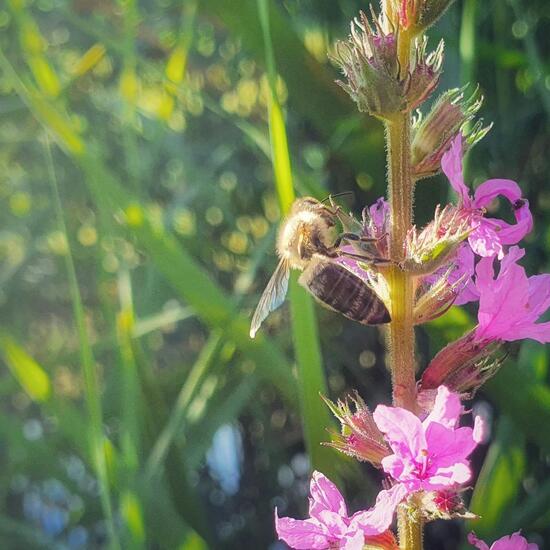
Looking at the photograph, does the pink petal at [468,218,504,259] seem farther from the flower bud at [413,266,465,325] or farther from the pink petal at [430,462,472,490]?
the pink petal at [430,462,472,490]

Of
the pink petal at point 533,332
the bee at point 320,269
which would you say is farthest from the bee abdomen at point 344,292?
the pink petal at point 533,332

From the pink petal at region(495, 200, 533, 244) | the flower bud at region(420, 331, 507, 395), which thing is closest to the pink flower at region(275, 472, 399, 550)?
the flower bud at region(420, 331, 507, 395)

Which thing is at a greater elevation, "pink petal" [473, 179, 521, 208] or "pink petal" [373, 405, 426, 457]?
"pink petal" [473, 179, 521, 208]

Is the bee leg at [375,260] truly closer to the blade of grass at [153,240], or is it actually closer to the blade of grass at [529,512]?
the blade of grass at [153,240]

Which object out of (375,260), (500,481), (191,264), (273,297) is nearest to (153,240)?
(191,264)

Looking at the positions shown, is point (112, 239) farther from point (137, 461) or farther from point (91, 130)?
point (91, 130)

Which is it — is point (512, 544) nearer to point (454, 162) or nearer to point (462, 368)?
point (462, 368)
